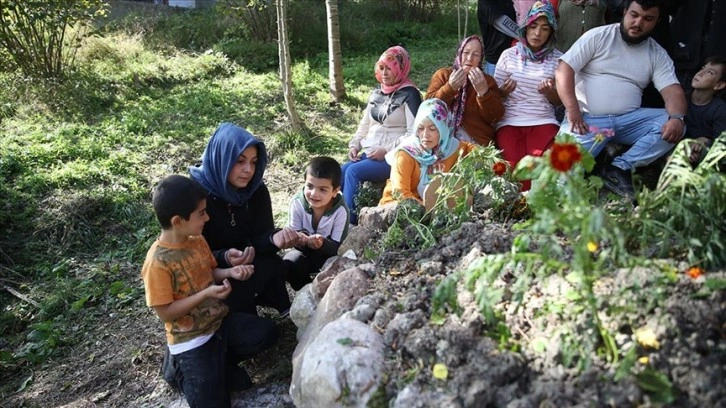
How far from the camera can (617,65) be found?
352 centimetres

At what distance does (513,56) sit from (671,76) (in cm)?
104

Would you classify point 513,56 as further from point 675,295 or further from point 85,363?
point 85,363

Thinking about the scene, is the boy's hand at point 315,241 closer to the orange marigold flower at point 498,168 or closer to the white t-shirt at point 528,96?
the orange marigold flower at point 498,168

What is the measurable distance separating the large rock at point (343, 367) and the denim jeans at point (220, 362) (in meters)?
0.76

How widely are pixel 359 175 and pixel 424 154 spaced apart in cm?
76

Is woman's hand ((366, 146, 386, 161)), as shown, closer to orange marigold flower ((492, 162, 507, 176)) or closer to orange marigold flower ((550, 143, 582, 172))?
orange marigold flower ((492, 162, 507, 176))

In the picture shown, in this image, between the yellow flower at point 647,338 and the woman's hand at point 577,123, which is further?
the woman's hand at point 577,123

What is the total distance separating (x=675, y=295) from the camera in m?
1.62

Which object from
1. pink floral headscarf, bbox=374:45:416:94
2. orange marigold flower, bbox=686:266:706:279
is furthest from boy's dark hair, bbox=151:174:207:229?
pink floral headscarf, bbox=374:45:416:94

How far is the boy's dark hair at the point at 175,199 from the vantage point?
2480mm

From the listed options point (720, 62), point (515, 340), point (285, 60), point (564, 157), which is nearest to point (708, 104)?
point (720, 62)

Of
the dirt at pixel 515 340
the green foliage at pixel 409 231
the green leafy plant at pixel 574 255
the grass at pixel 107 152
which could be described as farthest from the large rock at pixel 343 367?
the grass at pixel 107 152

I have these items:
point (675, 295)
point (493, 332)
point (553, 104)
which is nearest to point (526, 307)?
point (493, 332)

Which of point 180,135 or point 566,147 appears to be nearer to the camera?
point 566,147
